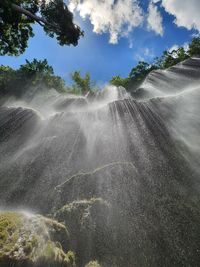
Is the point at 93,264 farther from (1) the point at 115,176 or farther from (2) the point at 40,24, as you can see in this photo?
(2) the point at 40,24

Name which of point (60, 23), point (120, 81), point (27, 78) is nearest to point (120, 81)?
point (120, 81)

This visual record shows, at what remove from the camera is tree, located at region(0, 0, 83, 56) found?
23.8m

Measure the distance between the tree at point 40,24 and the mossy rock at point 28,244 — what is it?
2089 cm

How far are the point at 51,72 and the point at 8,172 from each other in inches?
1093

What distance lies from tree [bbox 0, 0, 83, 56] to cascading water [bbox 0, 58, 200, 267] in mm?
8606

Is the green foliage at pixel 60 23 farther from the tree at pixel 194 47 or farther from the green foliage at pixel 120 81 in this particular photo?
the tree at pixel 194 47

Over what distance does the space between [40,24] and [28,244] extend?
→ 23784 mm

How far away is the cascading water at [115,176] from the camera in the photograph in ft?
27.6

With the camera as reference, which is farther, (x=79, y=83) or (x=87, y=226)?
(x=79, y=83)

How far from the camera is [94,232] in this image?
8531 mm

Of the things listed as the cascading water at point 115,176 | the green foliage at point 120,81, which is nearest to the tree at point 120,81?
the green foliage at point 120,81

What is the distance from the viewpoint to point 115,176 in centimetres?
1105

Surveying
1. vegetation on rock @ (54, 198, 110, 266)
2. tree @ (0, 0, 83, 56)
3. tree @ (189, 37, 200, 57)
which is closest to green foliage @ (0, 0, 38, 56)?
tree @ (0, 0, 83, 56)

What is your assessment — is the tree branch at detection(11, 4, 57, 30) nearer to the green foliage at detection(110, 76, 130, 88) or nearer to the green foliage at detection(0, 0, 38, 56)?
the green foliage at detection(0, 0, 38, 56)
